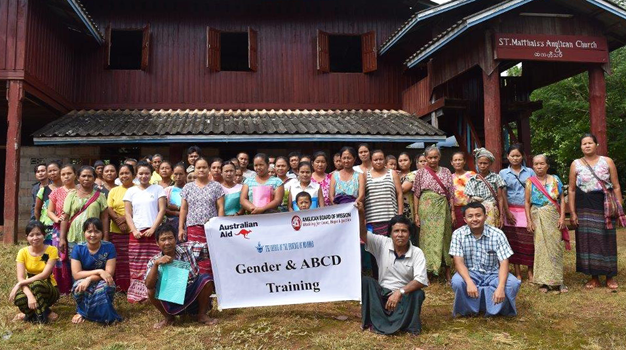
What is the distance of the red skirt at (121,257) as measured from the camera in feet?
15.5

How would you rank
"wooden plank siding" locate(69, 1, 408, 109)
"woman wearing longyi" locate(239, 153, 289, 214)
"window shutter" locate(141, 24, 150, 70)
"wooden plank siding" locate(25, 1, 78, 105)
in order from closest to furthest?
"woman wearing longyi" locate(239, 153, 289, 214)
"wooden plank siding" locate(25, 1, 78, 105)
"window shutter" locate(141, 24, 150, 70)
"wooden plank siding" locate(69, 1, 408, 109)

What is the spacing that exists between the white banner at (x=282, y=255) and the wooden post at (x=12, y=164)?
5.66 meters

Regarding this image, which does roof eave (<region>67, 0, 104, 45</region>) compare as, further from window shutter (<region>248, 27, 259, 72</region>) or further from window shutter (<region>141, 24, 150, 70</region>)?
window shutter (<region>248, 27, 259, 72</region>)

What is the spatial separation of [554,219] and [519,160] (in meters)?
0.72

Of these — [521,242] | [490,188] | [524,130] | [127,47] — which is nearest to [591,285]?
[521,242]

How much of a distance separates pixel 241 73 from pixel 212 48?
87cm

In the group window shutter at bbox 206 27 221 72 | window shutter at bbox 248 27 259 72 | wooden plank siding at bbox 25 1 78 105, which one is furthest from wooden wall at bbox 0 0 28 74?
window shutter at bbox 248 27 259 72

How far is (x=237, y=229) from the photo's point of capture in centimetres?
394

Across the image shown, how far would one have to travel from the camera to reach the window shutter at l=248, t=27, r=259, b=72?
35.2 ft

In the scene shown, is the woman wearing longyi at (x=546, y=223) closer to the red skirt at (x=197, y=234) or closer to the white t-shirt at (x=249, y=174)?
the white t-shirt at (x=249, y=174)

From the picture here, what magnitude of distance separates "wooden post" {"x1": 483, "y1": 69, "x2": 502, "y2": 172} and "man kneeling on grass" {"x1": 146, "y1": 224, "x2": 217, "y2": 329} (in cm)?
546

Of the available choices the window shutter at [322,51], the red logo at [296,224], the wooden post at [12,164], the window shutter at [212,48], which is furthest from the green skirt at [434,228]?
the window shutter at [212,48]

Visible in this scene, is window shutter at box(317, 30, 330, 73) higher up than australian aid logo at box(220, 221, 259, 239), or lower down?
higher up

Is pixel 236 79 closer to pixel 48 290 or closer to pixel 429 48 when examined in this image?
pixel 429 48
